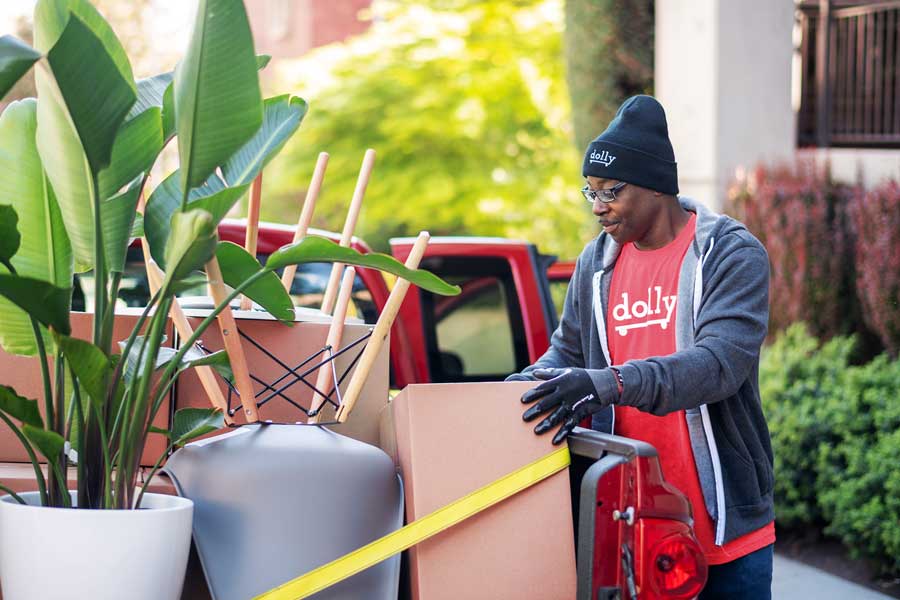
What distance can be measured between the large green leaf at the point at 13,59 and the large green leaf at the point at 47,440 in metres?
0.60

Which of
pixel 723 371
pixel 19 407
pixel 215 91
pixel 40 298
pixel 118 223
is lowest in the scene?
pixel 723 371

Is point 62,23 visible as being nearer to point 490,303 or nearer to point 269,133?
point 269,133

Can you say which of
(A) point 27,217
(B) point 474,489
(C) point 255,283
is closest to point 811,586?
(B) point 474,489

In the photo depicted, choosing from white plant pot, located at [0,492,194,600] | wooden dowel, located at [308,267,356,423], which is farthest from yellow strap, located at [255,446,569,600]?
wooden dowel, located at [308,267,356,423]

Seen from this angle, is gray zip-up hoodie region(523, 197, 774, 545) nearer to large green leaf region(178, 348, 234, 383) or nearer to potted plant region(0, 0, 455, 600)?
potted plant region(0, 0, 455, 600)

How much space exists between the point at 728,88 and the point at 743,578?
7.96 m

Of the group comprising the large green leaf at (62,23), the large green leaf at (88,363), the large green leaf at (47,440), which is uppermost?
the large green leaf at (62,23)

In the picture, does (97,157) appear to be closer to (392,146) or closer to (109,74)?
(109,74)

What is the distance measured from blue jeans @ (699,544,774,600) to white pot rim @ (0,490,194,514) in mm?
1433

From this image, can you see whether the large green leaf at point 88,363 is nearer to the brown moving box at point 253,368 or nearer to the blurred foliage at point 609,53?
the brown moving box at point 253,368

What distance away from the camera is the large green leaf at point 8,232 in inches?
86.7

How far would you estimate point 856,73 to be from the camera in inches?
450

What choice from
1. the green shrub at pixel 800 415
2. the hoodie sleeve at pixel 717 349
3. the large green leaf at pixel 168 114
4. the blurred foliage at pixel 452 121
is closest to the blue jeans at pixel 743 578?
the hoodie sleeve at pixel 717 349

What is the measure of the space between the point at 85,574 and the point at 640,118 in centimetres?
185
